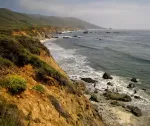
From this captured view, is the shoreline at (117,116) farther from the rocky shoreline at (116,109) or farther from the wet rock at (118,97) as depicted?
the wet rock at (118,97)

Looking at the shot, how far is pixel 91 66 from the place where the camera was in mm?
52094

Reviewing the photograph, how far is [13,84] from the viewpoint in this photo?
13984 mm

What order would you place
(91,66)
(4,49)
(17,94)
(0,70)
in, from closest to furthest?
1. (17,94)
2. (0,70)
3. (4,49)
4. (91,66)

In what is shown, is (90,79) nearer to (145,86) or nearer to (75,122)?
(145,86)

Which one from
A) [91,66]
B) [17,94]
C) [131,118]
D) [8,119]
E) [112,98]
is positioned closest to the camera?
[8,119]

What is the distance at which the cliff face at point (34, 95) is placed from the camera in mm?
12464

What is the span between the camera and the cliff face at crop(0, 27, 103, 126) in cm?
1246

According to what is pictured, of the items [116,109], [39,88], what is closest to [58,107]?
[39,88]

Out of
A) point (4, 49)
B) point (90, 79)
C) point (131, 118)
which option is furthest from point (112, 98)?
point (4, 49)

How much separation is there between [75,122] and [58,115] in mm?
1806

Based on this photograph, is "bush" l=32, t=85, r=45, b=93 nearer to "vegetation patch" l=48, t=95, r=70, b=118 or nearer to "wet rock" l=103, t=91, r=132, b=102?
"vegetation patch" l=48, t=95, r=70, b=118

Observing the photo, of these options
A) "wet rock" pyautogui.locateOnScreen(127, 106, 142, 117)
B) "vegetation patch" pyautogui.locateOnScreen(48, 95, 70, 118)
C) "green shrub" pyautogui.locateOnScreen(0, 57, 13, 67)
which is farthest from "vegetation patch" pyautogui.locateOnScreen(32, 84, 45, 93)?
"wet rock" pyautogui.locateOnScreen(127, 106, 142, 117)

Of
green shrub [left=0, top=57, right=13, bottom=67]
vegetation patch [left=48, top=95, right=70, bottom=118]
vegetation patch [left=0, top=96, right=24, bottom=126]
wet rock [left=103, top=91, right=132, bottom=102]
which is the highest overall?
green shrub [left=0, top=57, right=13, bottom=67]

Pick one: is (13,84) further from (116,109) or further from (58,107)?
(116,109)
